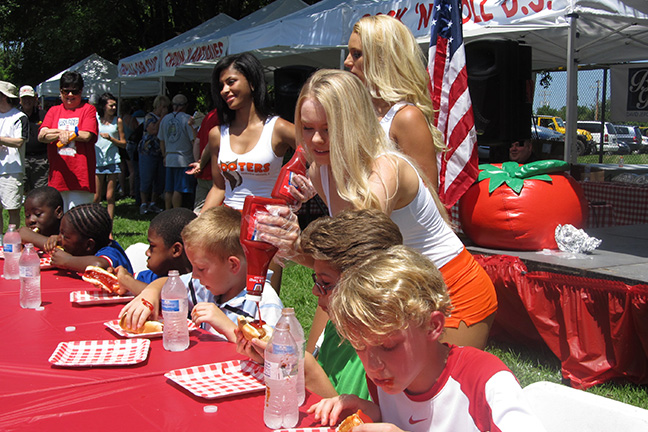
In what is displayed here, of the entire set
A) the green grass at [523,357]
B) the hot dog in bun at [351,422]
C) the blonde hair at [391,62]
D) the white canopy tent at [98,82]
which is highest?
the white canopy tent at [98,82]

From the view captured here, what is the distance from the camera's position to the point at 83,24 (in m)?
19.6

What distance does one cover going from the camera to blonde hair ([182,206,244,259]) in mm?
2418

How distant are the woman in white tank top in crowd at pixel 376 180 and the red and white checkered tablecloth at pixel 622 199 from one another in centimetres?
488

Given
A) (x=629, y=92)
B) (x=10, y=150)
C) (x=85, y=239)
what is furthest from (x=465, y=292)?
(x=629, y=92)

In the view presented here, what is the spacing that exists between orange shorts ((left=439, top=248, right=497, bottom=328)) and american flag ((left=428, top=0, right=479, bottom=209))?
8.54 ft

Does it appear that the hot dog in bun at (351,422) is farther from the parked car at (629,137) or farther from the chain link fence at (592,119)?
the parked car at (629,137)

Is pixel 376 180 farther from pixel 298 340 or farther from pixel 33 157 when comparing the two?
pixel 33 157

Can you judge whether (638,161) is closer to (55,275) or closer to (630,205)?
(630,205)

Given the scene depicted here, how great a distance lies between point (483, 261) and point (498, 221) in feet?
1.24

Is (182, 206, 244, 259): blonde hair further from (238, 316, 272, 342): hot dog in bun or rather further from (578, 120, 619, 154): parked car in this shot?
(578, 120, 619, 154): parked car

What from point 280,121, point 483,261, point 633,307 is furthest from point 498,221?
point 280,121

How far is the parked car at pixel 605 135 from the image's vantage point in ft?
53.3

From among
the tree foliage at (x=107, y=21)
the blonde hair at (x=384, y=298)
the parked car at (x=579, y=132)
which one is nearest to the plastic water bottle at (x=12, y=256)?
the blonde hair at (x=384, y=298)

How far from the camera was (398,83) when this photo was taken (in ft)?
7.91
